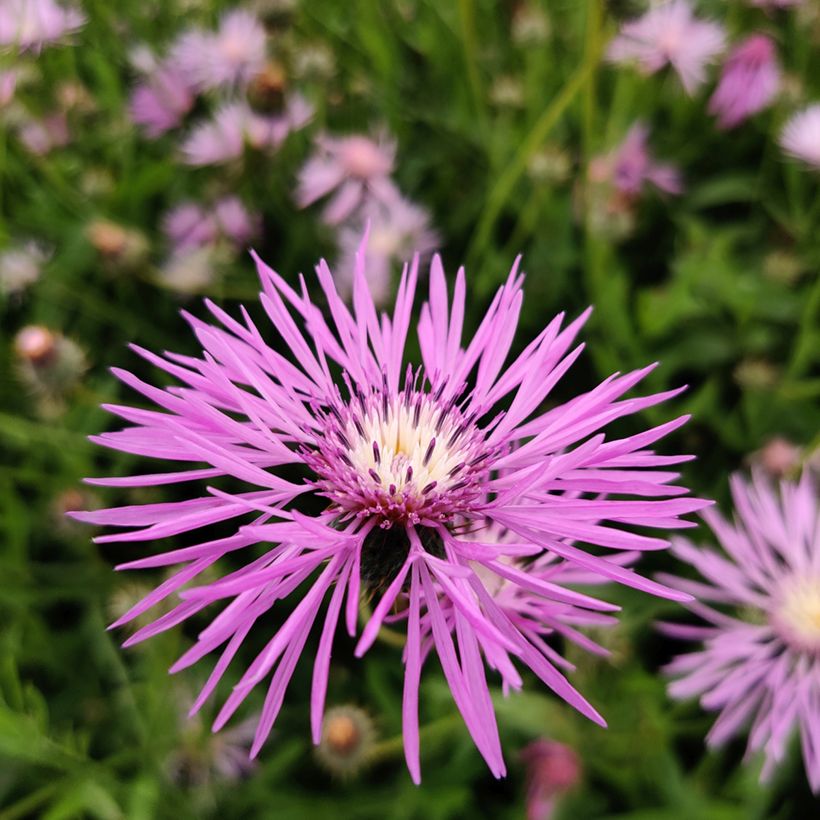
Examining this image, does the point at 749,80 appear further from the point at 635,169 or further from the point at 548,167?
the point at 548,167

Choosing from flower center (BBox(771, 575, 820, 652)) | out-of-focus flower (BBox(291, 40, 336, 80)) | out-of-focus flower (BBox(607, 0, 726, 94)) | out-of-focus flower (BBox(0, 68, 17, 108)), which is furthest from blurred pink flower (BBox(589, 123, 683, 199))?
out-of-focus flower (BBox(0, 68, 17, 108))

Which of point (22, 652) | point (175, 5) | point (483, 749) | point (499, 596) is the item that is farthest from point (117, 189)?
point (483, 749)

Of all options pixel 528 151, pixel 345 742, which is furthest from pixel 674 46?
pixel 345 742

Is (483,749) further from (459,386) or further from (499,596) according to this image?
(459,386)

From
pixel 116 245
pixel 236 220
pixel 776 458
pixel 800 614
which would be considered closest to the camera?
pixel 800 614

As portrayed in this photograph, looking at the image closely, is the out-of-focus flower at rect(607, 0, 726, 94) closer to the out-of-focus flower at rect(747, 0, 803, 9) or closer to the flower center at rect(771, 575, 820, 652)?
the out-of-focus flower at rect(747, 0, 803, 9)

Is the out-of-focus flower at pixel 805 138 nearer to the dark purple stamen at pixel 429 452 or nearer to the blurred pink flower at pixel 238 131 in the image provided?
the blurred pink flower at pixel 238 131
